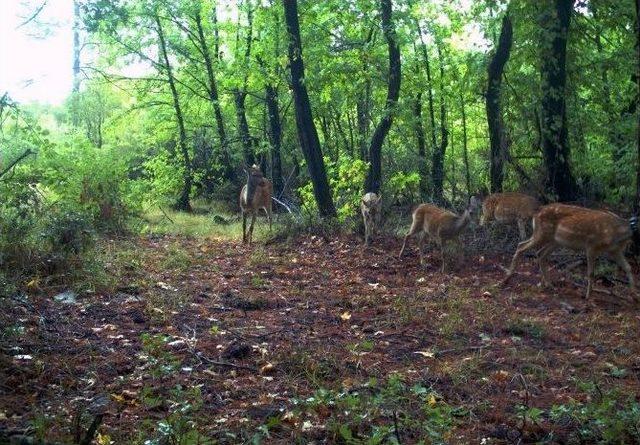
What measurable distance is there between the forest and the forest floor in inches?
1.3

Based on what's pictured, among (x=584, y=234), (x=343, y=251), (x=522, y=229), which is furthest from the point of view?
(x=343, y=251)

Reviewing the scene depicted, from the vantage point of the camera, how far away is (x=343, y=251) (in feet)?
46.5

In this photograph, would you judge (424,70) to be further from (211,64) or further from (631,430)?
(631,430)

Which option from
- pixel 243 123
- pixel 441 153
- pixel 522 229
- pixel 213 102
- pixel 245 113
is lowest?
pixel 522 229

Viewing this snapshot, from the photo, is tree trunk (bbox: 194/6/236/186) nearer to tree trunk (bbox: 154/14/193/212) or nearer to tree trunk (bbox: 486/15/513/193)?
tree trunk (bbox: 154/14/193/212)

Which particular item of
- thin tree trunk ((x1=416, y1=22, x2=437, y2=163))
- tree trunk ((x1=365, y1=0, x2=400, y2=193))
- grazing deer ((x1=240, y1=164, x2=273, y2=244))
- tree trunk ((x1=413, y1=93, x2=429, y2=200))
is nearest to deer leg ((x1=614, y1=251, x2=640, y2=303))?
tree trunk ((x1=365, y1=0, x2=400, y2=193))

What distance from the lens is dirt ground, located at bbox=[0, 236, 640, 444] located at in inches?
213

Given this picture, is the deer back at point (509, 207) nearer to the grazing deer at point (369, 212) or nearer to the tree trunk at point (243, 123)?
the grazing deer at point (369, 212)

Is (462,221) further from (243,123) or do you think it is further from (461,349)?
(243,123)

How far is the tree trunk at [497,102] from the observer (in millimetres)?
14953

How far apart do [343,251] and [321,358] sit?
7100 mm

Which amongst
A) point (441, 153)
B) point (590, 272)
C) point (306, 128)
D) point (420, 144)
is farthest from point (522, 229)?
point (420, 144)

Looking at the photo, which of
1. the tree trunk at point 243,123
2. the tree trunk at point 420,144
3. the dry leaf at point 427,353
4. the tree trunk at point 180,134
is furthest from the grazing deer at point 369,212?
the tree trunk at point 243,123

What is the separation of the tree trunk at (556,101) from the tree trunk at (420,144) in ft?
19.0
